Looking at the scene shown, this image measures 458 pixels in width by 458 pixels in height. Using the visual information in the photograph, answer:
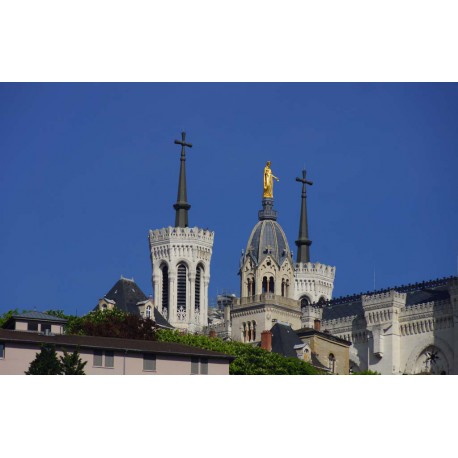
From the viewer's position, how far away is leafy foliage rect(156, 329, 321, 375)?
106750 mm

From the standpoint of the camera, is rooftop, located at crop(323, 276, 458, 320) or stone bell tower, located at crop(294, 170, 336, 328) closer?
rooftop, located at crop(323, 276, 458, 320)

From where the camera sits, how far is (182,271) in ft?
564

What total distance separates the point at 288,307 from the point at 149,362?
65.9 meters

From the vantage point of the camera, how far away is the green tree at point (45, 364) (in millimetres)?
82938

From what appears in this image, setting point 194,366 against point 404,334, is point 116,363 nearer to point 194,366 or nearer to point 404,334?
point 194,366

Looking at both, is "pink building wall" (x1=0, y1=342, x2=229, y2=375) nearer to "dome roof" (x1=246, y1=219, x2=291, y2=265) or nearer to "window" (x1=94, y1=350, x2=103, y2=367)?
"window" (x1=94, y1=350, x2=103, y2=367)

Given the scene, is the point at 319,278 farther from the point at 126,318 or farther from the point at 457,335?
the point at 126,318

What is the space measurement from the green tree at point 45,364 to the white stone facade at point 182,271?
82.8 metres

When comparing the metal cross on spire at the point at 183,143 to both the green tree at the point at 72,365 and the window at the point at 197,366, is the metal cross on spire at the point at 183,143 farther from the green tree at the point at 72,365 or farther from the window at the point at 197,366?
the green tree at the point at 72,365

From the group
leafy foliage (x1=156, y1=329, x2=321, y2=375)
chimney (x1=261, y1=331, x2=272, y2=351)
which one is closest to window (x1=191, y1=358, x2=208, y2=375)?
leafy foliage (x1=156, y1=329, x2=321, y2=375)

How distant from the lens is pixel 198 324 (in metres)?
167

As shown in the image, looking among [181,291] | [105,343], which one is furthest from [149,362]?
[181,291]

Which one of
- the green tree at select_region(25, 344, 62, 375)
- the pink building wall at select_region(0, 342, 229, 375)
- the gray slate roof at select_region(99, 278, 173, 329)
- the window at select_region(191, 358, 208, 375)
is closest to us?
the green tree at select_region(25, 344, 62, 375)

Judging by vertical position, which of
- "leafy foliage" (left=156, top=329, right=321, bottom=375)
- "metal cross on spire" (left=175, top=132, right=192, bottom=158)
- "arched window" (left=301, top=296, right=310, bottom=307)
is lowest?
"leafy foliage" (left=156, top=329, right=321, bottom=375)
